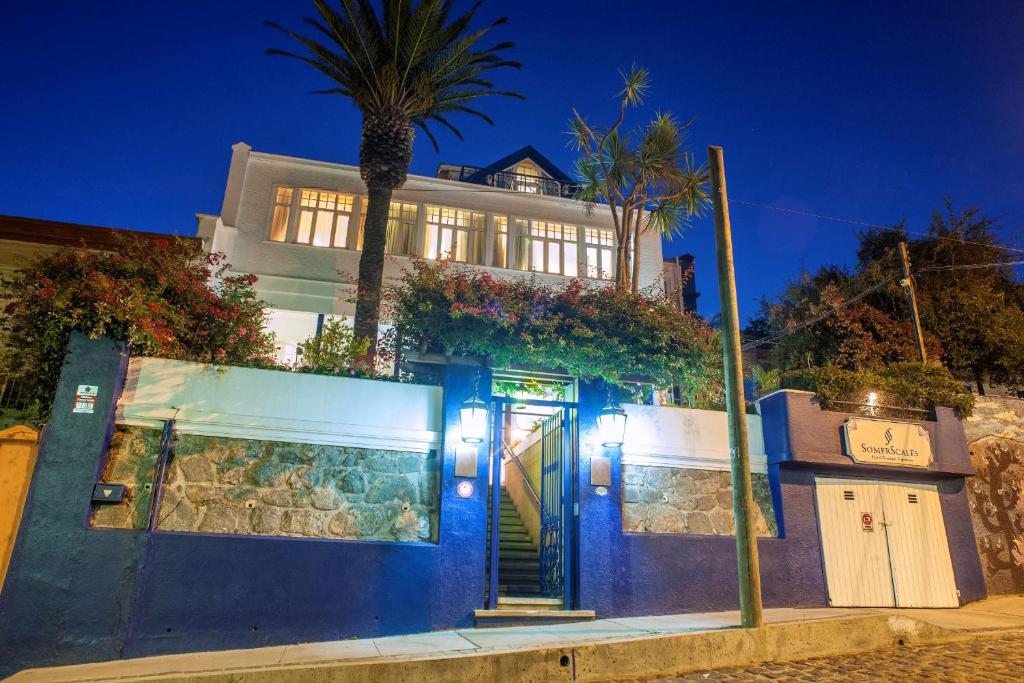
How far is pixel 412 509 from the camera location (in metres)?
7.96

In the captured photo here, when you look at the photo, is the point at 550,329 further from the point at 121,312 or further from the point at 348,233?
the point at 348,233

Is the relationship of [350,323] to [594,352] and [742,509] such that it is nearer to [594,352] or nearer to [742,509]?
[594,352]

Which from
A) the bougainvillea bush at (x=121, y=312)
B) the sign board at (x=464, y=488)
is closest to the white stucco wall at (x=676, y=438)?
the sign board at (x=464, y=488)

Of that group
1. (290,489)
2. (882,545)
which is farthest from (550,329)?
(882,545)

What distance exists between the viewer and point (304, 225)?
1620cm

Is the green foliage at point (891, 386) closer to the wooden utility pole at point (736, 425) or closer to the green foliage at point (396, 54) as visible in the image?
the wooden utility pole at point (736, 425)

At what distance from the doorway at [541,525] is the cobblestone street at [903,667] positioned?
2.52m

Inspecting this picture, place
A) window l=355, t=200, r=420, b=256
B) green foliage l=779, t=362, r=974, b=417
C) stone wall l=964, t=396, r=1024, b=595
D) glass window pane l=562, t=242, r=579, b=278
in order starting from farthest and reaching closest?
glass window pane l=562, t=242, r=579, b=278, window l=355, t=200, r=420, b=256, stone wall l=964, t=396, r=1024, b=595, green foliage l=779, t=362, r=974, b=417

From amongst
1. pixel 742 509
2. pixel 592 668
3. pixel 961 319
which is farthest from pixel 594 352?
pixel 961 319

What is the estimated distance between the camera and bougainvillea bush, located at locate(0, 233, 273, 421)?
7.09 meters

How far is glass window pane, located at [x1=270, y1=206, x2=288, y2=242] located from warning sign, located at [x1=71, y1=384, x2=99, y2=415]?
371 inches

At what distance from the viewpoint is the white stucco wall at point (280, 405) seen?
7.42m

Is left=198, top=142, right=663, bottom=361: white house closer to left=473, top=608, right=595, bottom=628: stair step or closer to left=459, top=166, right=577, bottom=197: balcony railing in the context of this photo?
left=459, top=166, right=577, bottom=197: balcony railing

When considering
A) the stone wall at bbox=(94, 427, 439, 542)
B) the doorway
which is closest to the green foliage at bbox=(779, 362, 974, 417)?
the doorway
